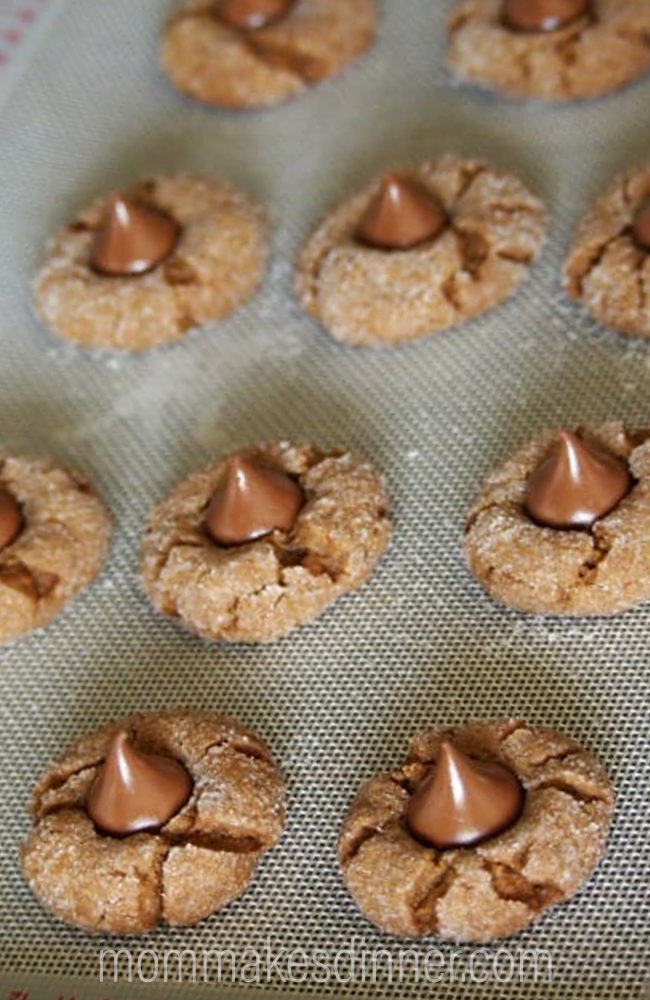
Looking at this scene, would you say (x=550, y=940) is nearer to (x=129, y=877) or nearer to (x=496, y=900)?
(x=496, y=900)

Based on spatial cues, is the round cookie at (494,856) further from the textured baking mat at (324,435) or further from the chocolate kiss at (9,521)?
the chocolate kiss at (9,521)

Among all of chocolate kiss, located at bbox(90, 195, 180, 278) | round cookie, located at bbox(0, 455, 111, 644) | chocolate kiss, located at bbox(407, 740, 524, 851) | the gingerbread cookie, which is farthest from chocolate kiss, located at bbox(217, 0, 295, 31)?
chocolate kiss, located at bbox(407, 740, 524, 851)

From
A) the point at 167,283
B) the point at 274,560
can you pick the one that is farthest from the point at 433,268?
the point at 274,560

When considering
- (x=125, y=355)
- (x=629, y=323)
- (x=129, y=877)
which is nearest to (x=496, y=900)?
(x=129, y=877)

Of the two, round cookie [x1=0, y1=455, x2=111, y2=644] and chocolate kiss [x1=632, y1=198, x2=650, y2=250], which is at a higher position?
round cookie [x1=0, y1=455, x2=111, y2=644]

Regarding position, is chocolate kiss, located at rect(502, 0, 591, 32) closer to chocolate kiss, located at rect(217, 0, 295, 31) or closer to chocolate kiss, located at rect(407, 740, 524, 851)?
chocolate kiss, located at rect(217, 0, 295, 31)

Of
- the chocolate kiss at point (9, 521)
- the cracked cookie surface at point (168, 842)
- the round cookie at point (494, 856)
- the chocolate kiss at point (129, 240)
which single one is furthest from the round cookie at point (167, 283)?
the round cookie at point (494, 856)
